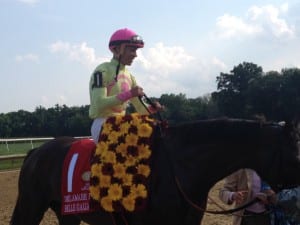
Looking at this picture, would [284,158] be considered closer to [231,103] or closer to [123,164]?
[123,164]

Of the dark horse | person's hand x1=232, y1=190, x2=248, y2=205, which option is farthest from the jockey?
person's hand x1=232, y1=190, x2=248, y2=205

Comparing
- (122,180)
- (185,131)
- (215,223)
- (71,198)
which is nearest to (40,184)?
(71,198)

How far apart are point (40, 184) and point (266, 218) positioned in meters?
2.43

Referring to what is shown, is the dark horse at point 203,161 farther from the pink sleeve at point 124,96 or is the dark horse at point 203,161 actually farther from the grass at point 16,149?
the grass at point 16,149

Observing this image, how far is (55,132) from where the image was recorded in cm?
5284

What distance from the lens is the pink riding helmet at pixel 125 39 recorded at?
4.72 m

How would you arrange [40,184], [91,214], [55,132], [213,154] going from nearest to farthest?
1. [213,154]
2. [91,214]
3. [40,184]
4. [55,132]

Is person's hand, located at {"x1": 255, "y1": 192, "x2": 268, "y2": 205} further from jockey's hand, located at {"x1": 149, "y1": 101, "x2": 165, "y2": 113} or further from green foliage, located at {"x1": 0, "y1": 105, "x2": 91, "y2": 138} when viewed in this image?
green foliage, located at {"x1": 0, "y1": 105, "x2": 91, "y2": 138}

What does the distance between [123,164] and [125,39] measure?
50.9 inches

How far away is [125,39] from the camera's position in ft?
15.4

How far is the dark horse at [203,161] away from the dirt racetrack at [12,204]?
423 centimetres

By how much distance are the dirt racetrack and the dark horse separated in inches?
167

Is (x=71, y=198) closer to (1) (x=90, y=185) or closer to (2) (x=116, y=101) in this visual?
(1) (x=90, y=185)

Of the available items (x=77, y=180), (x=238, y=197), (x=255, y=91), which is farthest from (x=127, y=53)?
(x=255, y=91)
